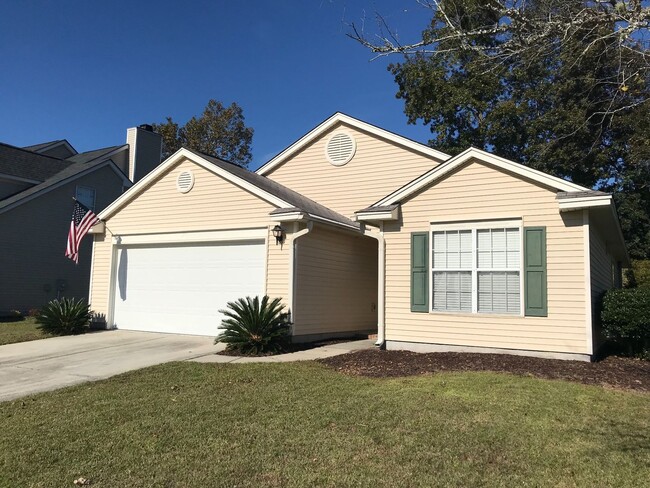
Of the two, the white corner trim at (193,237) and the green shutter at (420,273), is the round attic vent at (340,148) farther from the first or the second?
the green shutter at (420,273)

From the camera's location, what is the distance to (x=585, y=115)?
72.1 feet

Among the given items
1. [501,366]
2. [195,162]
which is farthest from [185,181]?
[501,366]

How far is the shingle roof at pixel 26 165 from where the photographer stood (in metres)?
19.3

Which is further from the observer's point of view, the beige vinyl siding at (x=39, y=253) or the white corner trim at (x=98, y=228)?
the beige vinyl siding at (x=39, y=253)

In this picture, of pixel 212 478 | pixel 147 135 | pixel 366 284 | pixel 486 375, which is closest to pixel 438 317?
pixel 486 375

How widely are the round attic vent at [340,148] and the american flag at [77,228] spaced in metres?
6.95

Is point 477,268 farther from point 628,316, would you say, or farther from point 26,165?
point 26,165

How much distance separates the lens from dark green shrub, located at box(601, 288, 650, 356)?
8797 mm

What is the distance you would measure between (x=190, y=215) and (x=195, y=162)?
1.34 metres

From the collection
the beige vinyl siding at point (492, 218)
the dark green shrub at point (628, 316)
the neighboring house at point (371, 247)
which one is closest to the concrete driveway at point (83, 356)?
the neighboring house at point (371, 247)

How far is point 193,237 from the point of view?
485 inches

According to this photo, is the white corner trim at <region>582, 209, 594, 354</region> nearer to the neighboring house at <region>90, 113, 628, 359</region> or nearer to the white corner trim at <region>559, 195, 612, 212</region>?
the neighboring house at <region>90, 113, 628, 359</region>

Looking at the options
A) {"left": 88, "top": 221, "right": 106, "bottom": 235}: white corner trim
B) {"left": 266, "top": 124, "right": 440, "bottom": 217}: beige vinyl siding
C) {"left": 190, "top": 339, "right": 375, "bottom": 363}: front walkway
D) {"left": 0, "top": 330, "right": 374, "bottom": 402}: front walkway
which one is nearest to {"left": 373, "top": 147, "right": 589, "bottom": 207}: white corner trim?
{"left": 190, "top": 339, "right": 375, "bottom": 363}: front walkway

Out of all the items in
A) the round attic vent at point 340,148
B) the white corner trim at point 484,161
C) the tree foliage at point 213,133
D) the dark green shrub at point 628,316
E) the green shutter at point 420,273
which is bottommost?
the dark green shrub at point 628,316
